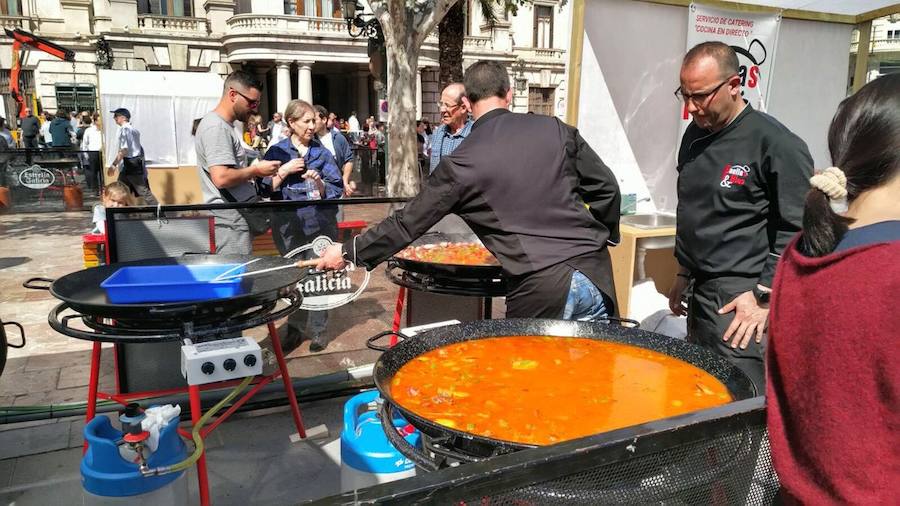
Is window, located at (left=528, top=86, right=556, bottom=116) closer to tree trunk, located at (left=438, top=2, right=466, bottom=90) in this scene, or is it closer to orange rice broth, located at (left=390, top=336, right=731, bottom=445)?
tree trunk, located at (left=438, top=2, right=466, bottom=90)

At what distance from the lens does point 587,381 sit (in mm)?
2260

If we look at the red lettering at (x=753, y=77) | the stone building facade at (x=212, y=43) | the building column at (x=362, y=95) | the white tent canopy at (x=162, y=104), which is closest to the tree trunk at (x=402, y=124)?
the white tent canopy at (x=162, y=104)

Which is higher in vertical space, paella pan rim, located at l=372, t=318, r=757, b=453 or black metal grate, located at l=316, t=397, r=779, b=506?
black metal grate, located at l=316, t=397, r=779, b=506

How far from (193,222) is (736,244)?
10.0ft

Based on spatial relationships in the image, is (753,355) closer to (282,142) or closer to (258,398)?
(258,398)

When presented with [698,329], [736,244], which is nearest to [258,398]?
[698,329]

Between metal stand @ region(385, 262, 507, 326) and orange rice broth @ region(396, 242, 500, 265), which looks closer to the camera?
metal stand @ region(385, 262, 507, 326)

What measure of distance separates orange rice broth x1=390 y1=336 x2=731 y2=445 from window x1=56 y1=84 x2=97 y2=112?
1419 inches

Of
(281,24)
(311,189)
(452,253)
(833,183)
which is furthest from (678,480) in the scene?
(281,24)

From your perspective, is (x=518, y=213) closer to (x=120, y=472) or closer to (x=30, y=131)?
(x=120, y=472)

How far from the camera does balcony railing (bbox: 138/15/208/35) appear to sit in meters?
33.5

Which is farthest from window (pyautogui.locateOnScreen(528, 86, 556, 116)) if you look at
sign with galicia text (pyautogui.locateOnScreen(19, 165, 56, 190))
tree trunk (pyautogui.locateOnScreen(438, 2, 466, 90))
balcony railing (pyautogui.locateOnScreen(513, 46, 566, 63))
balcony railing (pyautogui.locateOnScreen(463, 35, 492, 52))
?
sign with galicia text (pyautogui.locateOnScreen(19, 165, 56, 190))

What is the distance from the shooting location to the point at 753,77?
19.9 feet

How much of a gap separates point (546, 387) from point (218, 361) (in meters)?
1.27
